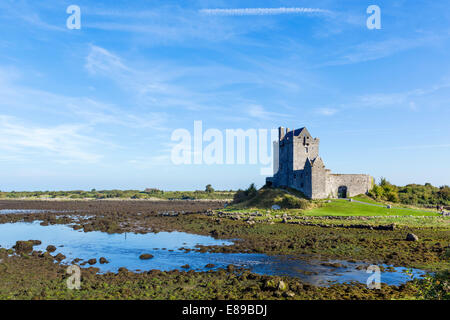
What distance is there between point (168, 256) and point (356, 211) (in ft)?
112

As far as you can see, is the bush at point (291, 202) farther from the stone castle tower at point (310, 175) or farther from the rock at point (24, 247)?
the rock at point (24, 247)

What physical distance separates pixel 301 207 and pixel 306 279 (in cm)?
3503

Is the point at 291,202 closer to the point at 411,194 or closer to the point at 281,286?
the point at 281,286

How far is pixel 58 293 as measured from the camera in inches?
643

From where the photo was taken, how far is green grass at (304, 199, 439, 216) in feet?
154

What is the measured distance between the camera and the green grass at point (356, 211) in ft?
154

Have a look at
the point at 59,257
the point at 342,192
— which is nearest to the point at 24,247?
the point at 59,257

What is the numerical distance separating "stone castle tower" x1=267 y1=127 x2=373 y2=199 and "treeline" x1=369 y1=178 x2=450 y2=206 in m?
2.97

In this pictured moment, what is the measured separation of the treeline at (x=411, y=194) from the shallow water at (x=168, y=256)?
147 feet

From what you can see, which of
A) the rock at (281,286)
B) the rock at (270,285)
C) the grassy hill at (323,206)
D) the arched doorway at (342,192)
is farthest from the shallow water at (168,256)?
the arched doorway at (342,192)

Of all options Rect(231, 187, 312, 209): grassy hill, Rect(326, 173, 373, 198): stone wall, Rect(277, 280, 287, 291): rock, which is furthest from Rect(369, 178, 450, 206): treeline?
Rect(277, 280, 287, 291): rock

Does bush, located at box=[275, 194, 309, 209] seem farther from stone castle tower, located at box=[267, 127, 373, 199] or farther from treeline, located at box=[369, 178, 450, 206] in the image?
treeline, located at box=[369, 178, 450, 206]
